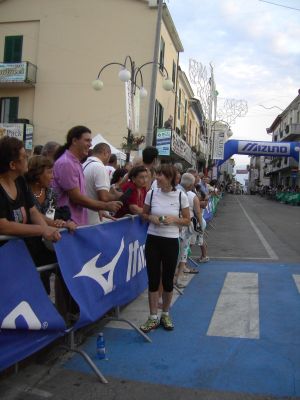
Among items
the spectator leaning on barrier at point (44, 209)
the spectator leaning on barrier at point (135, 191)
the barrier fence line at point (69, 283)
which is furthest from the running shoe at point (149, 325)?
the spectator leaning on barrier at point (135, 191)

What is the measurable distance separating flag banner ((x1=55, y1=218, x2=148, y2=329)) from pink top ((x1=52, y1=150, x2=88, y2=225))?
1.31 feet

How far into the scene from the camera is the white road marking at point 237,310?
5.10m

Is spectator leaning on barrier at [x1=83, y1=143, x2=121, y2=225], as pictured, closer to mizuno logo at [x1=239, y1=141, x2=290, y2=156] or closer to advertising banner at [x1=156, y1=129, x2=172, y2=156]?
advertising banner at [x1=156, y1=129, x2=172, y2=156]

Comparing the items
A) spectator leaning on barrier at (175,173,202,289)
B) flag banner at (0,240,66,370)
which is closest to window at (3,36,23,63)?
spectator leaning on barrier at (175,173,202,289)

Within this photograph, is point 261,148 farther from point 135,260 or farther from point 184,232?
point 135,260

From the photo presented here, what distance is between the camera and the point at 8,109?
2547 cm

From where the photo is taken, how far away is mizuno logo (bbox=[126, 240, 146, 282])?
5.33 meters

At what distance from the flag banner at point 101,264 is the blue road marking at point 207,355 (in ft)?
1.46

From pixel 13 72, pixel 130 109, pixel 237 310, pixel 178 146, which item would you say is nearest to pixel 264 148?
pixel 178 146

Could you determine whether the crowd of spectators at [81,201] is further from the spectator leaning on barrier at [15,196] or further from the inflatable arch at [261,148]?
the inflatable arch at [261,148]

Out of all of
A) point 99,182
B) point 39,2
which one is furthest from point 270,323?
point 39,2

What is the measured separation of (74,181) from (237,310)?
9.24 ft

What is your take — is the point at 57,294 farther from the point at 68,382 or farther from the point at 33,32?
the point at 33,32

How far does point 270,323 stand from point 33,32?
23685mm
